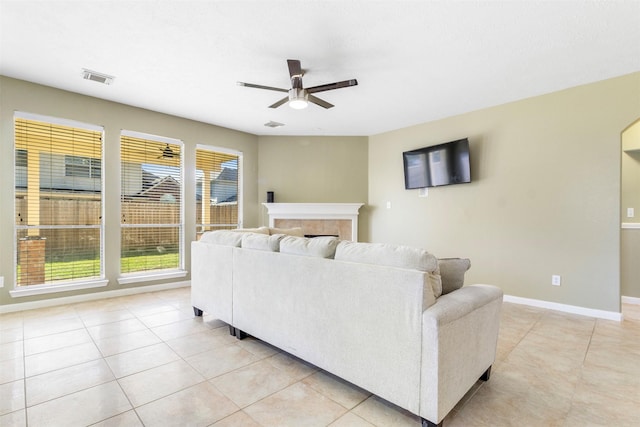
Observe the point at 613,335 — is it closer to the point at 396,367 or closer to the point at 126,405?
the point at 396,367

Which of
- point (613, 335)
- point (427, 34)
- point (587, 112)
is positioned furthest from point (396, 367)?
point (587, 112)

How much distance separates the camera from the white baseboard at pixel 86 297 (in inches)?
130

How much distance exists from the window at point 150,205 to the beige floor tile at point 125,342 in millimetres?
1799

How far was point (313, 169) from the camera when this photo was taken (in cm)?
561

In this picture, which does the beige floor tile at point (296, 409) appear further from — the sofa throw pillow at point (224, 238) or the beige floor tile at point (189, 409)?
the sofa throw pillow at point (224, 238)

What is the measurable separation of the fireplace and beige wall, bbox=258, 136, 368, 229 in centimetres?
24

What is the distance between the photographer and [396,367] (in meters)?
1.52

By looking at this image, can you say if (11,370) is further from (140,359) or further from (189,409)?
(189,409)

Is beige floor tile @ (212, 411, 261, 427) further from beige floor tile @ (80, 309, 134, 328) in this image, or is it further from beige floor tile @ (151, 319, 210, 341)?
beige floor tile @ (80, 309, 134, 328)

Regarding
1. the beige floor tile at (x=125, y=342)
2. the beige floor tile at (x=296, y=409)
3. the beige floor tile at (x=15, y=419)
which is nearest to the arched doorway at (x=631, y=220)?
the beige floor tile at (x=296, y=409)

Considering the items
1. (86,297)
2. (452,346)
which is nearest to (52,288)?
(86,297)

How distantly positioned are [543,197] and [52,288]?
6011mm

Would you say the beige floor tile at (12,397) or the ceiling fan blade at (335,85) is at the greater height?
the ceiling fan blade at (335,85)

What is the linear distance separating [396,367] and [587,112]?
3679mm
